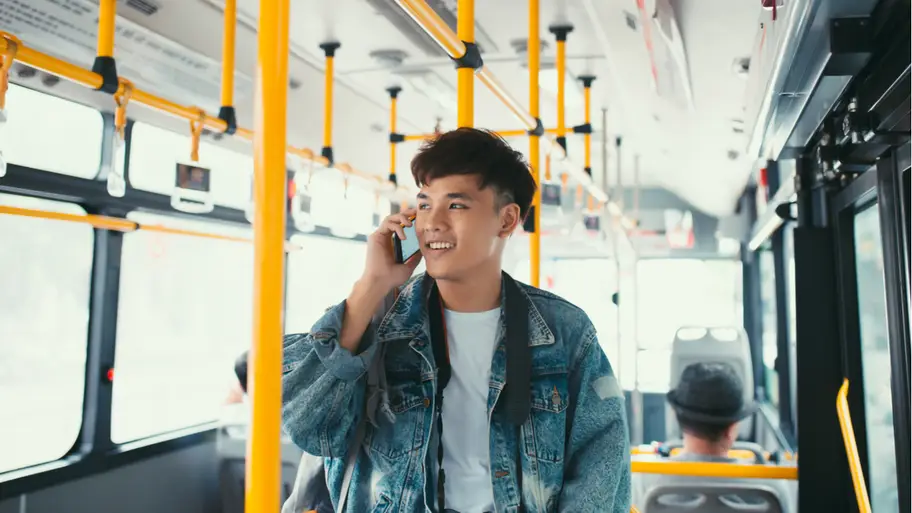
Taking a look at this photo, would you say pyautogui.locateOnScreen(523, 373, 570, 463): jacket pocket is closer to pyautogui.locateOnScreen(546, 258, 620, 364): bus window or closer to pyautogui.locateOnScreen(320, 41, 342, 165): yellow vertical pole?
pyautogui.locateOnScreen(320, 41, 342, 165): yellow vertical pole

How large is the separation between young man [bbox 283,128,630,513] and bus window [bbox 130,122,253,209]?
2.41m

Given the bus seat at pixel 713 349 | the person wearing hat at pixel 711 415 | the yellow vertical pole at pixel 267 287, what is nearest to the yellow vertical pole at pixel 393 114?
the person wearing hat at pixel 711 415

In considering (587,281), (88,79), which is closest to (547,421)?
(88,79)

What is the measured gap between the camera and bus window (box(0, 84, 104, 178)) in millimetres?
3227

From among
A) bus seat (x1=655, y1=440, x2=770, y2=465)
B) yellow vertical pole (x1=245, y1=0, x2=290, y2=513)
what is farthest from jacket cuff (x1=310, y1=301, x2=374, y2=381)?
bus seat (x1=655, y1=440, x2=770, y2=465)

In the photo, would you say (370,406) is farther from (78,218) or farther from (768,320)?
(768,320)

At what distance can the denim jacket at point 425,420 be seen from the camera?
1321mm

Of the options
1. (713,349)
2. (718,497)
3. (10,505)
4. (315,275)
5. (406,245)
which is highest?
(315,275)

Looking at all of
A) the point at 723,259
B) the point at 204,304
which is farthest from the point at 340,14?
the point at 723,259

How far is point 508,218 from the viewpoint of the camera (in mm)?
1576

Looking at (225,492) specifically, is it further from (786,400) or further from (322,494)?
(786,400)

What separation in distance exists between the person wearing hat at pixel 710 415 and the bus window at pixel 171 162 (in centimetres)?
255

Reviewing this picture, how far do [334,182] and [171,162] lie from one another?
1.54 meters

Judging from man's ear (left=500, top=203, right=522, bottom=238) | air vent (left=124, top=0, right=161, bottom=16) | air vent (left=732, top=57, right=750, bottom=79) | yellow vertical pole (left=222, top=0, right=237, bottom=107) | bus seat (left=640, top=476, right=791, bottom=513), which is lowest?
bus seat (left=640, top=476, right=791, bottom=513)
